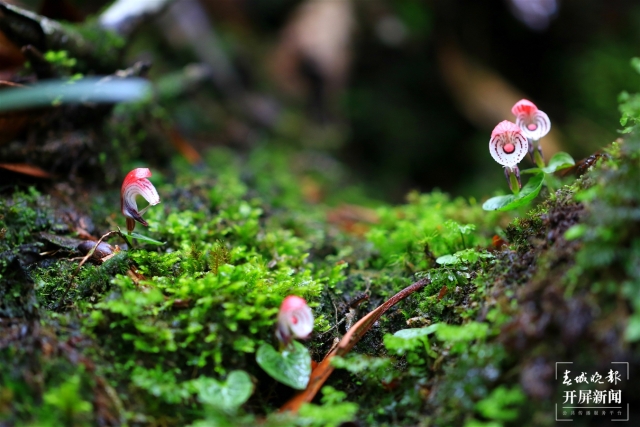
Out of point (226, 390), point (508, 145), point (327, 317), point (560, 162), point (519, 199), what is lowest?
point (226, 390)

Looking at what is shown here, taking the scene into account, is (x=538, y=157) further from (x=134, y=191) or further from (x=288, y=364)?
(x=134, y=191)

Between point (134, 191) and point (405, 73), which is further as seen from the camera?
point (405, 73)

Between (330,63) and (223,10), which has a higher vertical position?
(223,10)

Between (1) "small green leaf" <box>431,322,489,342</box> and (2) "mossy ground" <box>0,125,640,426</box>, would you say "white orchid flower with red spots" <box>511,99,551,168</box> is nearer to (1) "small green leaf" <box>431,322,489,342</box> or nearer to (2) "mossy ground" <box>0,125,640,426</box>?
(2) "mossy ground" <box>0,125,640,426</box>

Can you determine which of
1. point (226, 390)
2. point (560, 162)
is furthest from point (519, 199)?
point (226, 390)

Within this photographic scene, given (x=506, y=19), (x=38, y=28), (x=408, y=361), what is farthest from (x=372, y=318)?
(x=506, y=19)

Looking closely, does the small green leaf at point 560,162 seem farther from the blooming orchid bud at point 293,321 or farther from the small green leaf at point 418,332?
the blooming orchid bud at point 293,321

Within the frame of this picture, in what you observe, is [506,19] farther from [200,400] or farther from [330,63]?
[200,400]
